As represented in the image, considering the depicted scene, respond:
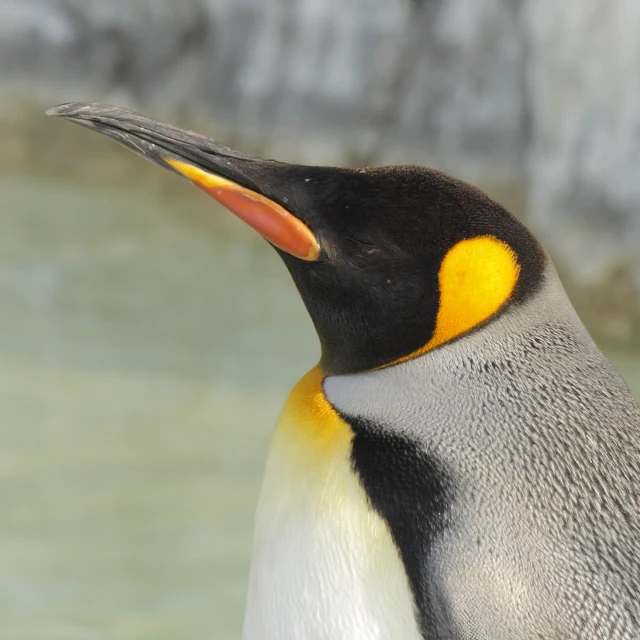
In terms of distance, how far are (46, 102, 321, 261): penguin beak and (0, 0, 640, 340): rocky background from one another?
2465mm

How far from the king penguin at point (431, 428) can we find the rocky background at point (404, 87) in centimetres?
243

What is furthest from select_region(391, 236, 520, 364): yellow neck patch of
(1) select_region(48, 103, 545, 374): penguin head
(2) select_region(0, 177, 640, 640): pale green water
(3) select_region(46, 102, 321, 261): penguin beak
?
(2) select_region(0, 177, 640, 640): pale green water

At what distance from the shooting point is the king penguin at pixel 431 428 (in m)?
0.87

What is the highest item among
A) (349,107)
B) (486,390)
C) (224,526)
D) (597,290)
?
(349,107)

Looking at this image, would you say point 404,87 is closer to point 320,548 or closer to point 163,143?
point 163,143

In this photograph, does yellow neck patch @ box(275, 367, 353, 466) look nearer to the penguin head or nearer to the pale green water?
the penguin head

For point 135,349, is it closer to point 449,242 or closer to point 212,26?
point 212,26

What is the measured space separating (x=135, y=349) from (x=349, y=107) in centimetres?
155

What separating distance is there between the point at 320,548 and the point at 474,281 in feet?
0.94

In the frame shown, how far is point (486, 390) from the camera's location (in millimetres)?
945

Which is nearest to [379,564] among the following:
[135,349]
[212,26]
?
[135,349]

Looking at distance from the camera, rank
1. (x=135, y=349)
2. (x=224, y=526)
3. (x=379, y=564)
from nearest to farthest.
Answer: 1. (x=379, y=564)
2. (x=224, y=526)
3. (x=135, y=349)

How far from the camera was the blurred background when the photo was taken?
2.23 meters

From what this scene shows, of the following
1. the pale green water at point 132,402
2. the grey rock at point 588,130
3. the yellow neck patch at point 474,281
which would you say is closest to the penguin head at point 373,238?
the yellow neck patch at point 474,281
